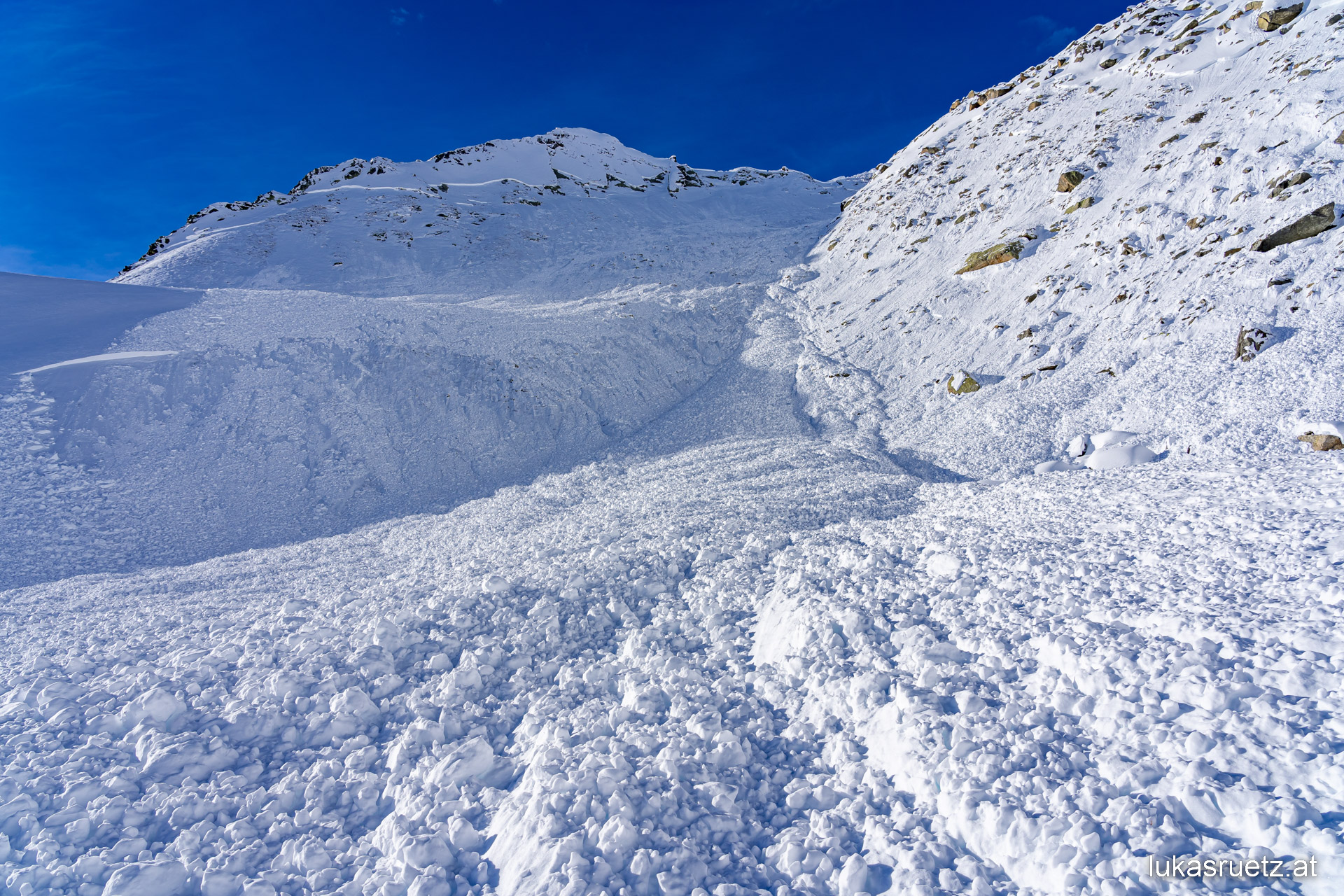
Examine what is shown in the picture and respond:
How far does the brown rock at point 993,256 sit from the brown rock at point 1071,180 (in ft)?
10.2

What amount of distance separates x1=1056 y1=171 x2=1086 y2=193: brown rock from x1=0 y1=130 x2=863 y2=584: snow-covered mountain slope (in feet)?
39.5

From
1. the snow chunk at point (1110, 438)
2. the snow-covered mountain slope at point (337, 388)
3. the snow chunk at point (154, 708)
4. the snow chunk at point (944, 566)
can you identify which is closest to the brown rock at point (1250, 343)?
the snow chunk at point (1110, 438)

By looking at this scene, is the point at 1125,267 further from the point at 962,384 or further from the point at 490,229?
the point at 490,229

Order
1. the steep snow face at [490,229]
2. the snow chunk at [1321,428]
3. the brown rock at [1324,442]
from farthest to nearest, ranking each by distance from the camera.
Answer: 1. the steep snow face at [490,229]
2. the snow chunk at [1321,428]
3. the brown rock at [1324,442]

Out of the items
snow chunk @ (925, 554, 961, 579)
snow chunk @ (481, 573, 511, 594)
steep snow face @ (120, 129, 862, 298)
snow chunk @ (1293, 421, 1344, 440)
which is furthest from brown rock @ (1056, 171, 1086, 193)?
snow chunk @ (481, 573, 511, 594)

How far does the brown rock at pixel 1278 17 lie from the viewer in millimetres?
18891

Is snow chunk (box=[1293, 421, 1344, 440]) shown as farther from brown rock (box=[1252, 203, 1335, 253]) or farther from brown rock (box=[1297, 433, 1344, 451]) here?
brown rock (box=[1252, 203, 1335, 253])

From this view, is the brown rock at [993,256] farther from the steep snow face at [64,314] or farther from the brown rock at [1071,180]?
the steep snow face at [64,314]

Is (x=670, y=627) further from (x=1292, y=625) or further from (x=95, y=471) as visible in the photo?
(x=95, y=471)

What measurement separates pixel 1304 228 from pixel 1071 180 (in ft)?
31.9

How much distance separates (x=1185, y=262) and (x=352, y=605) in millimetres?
18574

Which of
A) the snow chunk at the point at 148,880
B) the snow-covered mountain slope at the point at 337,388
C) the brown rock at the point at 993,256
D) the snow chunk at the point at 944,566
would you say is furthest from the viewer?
the brown rock at the point at 993,256

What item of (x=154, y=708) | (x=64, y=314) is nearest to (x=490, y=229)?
(x=64, y=314)

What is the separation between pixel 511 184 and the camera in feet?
156
